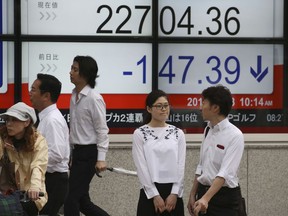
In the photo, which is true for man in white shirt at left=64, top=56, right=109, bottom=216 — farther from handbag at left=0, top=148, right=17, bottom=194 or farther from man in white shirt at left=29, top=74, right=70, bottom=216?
handbag at left=0, top=148, right=17, bottom=194

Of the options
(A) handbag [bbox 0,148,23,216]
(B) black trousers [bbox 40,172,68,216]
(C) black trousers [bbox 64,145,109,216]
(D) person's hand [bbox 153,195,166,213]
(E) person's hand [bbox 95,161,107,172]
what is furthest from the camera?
(C) black trousers [bbox 64,145,109,216]

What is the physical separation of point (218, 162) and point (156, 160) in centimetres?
75

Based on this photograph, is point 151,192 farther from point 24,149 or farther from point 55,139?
point 24,149

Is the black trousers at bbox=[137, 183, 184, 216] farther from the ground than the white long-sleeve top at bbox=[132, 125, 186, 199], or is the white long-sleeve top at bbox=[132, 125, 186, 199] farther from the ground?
the white long-sleeve top at bbox=[132, 125, 186, 199]

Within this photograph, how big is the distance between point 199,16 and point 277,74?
1198 millimetres

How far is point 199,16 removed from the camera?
35.0 ft

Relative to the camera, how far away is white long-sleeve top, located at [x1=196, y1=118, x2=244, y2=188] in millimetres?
7086

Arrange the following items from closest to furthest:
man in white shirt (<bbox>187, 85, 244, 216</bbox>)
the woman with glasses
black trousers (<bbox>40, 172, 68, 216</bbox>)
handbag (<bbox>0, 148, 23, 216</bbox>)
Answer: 1. handbag (<bbox>0, 148, 23, 216</bbox>)
2. the woman with glasses
3. man in white shirt (<bbox>187, 85, 244, 216</bbox>)
4. black trousers (<bbox>40, 172, 68, 216</bbox>)

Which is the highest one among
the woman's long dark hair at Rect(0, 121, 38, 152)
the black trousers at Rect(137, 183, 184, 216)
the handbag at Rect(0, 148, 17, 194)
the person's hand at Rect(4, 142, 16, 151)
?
the woman's long dark hair at Rect(0, 121, 38, 152)

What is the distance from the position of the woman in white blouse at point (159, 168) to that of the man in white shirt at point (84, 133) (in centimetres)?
115

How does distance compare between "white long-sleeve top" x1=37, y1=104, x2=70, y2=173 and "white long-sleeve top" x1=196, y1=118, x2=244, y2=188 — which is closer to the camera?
"white long-sleeve top" x1=196, y1=118, x2=244, y2=188

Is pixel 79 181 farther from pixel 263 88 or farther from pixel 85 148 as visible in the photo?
pixel 263 88

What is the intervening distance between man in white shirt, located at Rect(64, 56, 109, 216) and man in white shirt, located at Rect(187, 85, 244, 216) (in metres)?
1.83

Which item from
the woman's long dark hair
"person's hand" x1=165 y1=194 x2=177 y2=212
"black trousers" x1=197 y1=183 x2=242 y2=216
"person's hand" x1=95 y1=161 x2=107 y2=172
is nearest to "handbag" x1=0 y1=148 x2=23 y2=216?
the woman's long dark hair
